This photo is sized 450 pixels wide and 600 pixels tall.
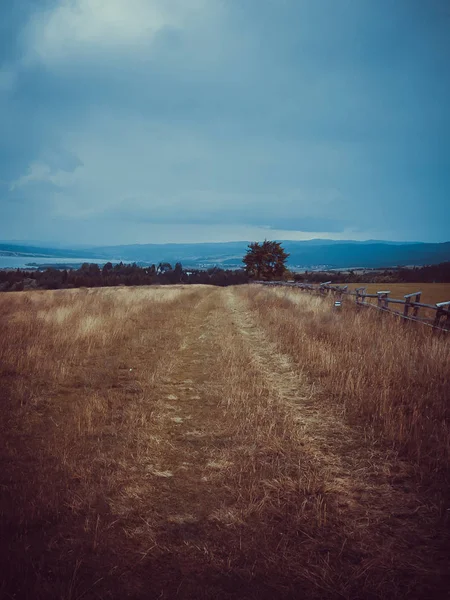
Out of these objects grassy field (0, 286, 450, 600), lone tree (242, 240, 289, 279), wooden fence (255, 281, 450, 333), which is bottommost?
grassy field (0, 286, 450, 600)

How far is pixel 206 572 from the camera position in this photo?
2350 millimetres

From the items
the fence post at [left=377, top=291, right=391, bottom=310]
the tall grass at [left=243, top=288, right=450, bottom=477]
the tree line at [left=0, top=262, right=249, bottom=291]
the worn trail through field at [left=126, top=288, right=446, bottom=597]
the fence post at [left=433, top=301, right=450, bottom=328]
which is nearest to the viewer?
the worn trail through field at [left=126, top=288, right=446, bottom=597]

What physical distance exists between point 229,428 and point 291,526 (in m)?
1.93

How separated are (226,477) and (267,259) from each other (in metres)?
59.5

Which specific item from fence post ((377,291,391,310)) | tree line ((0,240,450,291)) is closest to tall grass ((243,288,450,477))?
fence post ((377,291,391,310))

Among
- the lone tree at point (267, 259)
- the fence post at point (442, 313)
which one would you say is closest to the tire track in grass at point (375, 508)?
the fence post at point (442, 313)

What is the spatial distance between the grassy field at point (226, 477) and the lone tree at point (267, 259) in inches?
2149

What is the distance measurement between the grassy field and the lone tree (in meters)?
54.6

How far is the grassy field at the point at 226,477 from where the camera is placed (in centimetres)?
235

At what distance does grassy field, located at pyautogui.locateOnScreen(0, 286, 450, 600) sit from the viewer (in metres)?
2.35

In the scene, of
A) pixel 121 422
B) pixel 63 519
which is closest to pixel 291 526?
pixel 63 519

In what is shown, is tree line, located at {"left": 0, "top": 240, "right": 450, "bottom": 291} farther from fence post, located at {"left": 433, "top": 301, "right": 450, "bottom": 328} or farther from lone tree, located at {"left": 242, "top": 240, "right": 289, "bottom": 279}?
fence post, located at {"left": 433, "top": 301, "right": 450, "bottom": 328}

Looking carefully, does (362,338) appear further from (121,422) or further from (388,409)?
(121,422)

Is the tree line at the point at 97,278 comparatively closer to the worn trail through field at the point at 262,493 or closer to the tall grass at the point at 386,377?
the tall grass at the point at 386,377
